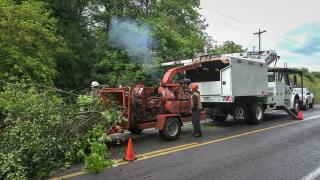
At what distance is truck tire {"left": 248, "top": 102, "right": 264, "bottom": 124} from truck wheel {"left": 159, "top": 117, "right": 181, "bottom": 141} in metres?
5.10

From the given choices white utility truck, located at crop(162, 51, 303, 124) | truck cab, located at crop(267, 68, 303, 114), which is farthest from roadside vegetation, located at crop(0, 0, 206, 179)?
truck cab, located at crop(267, 68, 303, 114)

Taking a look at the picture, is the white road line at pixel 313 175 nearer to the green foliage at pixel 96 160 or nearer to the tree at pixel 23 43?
the green foliage at pixel 96 160

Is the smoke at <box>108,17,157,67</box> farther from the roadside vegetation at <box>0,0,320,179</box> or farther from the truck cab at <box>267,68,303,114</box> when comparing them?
the truck cab at <box>267,68,303,114</box>

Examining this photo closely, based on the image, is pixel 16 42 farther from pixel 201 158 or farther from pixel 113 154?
pixel 201 158

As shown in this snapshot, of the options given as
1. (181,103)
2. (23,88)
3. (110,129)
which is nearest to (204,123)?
(181,103)

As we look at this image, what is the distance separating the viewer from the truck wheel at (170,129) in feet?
37.4

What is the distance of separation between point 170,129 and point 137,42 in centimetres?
1192

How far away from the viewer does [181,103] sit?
12539 mm

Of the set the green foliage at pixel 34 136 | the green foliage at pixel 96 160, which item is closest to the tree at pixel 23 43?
the green foliage at pixel 34 136

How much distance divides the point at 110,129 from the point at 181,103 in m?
3.31

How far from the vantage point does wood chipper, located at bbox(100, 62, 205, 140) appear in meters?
11.0

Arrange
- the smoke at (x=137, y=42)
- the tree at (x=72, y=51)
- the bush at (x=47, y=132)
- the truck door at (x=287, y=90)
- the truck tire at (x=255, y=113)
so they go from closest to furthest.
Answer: the bush at (x=47, y=132) < the truck tire at (x=255, y=113) < the truck door at (x=287, y=90) < the smoke at (x=137, y=42) < the tree at (x=72, y=51)

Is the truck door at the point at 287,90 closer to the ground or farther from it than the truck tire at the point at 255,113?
farther from it

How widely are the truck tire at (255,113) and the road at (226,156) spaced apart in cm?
214
